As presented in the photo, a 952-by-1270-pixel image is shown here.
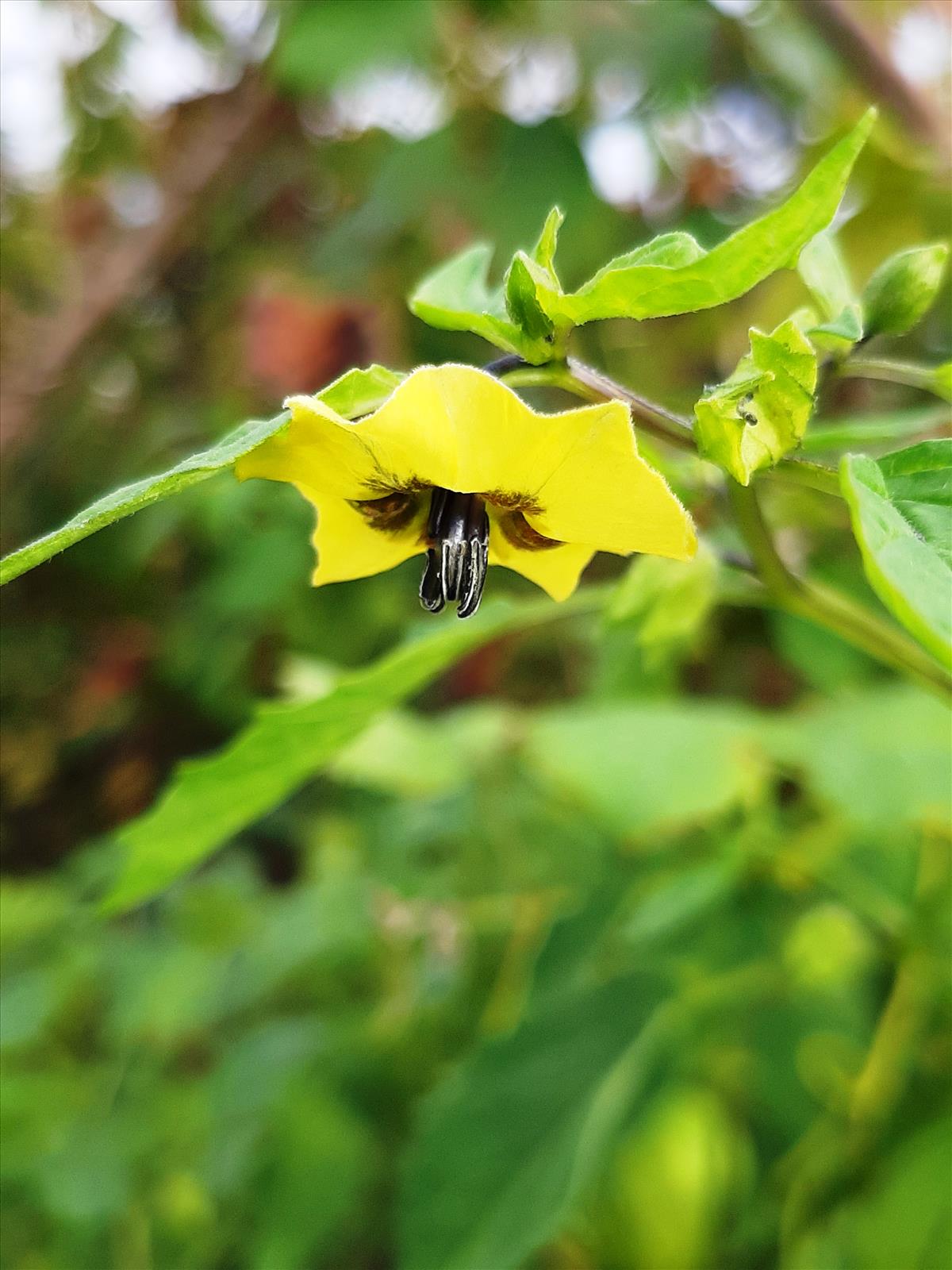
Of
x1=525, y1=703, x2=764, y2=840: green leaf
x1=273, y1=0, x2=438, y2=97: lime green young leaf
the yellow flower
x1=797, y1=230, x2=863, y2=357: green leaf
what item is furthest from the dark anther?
x1=273, y1=0, x2=438, y2=97: lime green young leaf

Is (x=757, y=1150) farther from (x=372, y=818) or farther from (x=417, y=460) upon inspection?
(x=417, y=460)

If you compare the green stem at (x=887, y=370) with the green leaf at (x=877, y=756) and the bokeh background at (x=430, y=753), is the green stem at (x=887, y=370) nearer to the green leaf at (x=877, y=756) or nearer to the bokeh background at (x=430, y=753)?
the bokeh background at (x=430, y=753)

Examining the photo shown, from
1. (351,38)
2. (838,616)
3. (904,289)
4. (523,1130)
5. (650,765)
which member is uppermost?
(351,38)

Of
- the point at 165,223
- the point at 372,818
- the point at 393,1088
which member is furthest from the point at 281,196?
the point at 393,1088

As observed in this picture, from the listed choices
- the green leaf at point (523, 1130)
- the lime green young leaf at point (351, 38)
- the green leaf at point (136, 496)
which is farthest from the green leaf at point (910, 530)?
the lime green young leaf at point (351, 38)

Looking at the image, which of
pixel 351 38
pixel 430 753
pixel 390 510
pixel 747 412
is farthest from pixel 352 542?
pixel 351 38

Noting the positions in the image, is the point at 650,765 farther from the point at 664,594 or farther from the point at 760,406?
the point at 760,406

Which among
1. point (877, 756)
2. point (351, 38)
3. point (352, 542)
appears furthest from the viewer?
point (351, 38)

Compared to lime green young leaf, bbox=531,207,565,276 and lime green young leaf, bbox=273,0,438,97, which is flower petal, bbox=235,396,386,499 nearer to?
lime green young leaf, bbox=531,207,565,276
